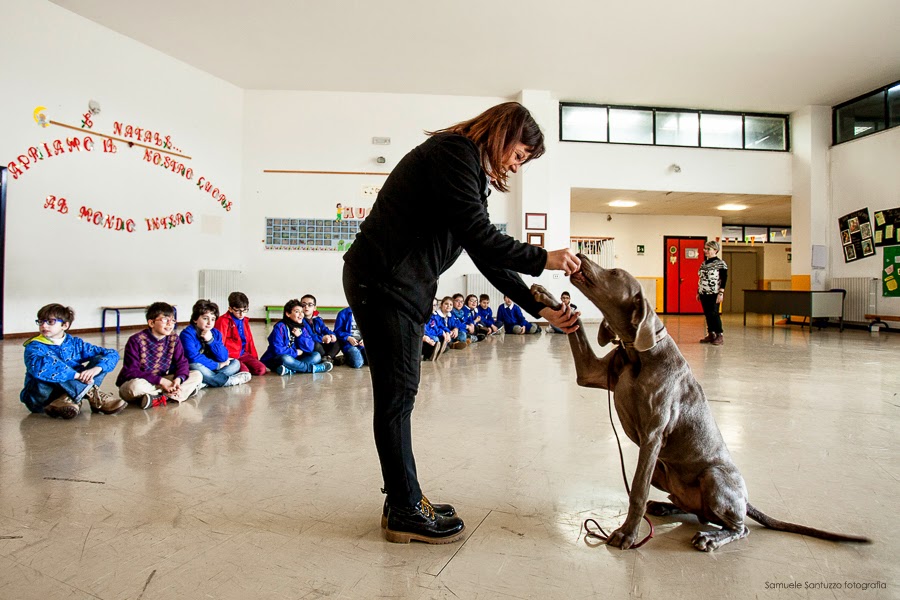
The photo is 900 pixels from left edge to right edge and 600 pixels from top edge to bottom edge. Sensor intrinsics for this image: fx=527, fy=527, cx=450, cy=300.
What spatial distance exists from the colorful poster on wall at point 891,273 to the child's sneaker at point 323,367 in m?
10.4

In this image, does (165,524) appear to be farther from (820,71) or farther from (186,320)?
(820,71)

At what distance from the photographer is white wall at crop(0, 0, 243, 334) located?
6.97 m

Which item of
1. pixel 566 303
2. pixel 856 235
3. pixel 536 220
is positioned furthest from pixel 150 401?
pixel 856 235

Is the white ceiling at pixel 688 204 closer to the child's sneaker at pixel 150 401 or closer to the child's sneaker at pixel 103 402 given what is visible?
the child's sneaker at pixel 150 401

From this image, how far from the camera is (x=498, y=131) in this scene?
1628 millimetres

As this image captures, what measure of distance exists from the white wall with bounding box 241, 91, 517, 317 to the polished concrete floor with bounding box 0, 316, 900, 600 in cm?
691

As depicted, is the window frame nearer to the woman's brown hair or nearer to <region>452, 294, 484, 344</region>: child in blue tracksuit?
<region>452, 294, 484, 344</region>: child in blue tracksuit

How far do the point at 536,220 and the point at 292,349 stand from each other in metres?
6.68

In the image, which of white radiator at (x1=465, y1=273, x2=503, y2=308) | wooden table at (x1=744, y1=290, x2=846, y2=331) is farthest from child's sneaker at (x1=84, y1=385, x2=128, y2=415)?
wooden table at (x1=744, y1=290, x2=846, y2=331)

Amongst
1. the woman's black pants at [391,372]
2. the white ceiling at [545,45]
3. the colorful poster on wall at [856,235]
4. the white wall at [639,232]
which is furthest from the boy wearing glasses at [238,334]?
the white wall at [639,232]

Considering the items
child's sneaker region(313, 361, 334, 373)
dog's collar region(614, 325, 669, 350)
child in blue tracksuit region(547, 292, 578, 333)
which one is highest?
child in blue tracksuit region(547, 292, 578, 333)

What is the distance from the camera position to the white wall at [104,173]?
6.97 metres

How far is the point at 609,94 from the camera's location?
10609 millimetres

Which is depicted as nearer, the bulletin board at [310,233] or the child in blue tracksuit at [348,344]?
the child in blue tracksuit at [348,344]
